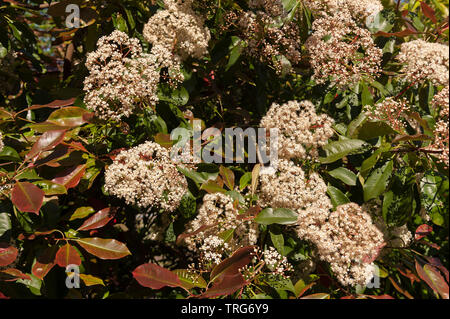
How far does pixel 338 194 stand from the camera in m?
1.83

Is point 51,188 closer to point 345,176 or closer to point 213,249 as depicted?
point 213,249

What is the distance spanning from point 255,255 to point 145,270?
49cm

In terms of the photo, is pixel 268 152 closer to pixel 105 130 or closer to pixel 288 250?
pixel 288 250

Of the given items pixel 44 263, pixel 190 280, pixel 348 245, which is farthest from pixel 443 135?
pixel 44 263

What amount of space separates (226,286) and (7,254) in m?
0.84

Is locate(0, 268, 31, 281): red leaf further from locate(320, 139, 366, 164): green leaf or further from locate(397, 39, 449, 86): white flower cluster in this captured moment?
locate(397, 39, 449, 86): white flower cluster

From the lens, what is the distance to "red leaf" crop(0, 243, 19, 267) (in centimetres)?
146

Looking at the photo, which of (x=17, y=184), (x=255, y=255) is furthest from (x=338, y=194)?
(x=17, y=184)

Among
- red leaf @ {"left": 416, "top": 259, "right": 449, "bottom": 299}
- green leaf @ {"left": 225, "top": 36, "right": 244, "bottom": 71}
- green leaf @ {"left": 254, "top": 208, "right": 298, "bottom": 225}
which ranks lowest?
red leaf @ {"left": 416, "top": 259, "right": 449, "bottom": 299}

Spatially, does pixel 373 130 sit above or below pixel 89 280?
above

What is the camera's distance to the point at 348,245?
160 cm

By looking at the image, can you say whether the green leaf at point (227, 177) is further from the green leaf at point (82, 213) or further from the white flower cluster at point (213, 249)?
the green leaf at point (82, 213)

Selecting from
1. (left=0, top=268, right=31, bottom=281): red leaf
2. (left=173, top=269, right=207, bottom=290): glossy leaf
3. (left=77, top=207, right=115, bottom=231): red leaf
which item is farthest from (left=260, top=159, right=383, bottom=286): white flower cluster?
(left=0, top=268, right=31, bottom=281): red leaf
